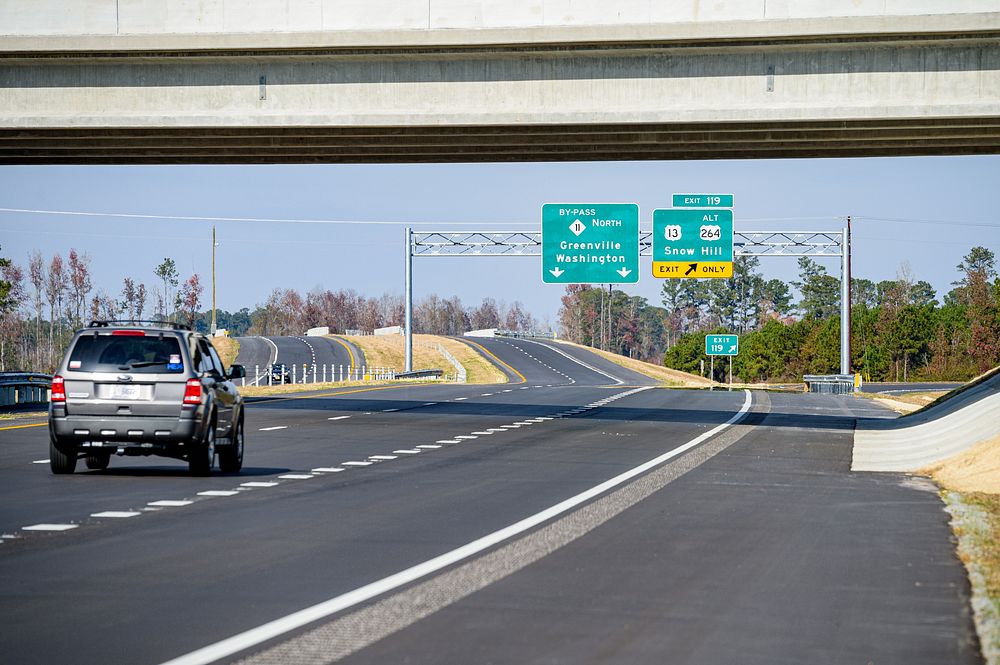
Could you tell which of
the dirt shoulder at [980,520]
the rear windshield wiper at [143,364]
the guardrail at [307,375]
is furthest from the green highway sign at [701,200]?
the rear windshield wiper at [143,364]

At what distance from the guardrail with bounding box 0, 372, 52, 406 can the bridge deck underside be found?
535 centimetres

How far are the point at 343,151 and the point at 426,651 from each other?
25192 mm

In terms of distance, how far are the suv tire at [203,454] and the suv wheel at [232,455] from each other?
0.55 metres

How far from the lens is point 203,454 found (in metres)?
17.4

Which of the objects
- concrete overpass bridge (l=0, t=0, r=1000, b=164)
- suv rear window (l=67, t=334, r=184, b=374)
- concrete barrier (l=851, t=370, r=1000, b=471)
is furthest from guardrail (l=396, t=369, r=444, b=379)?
suv rear window (l=67, t=334, r=184, b=374)

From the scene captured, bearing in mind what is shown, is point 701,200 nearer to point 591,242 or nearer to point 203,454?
point 591,242

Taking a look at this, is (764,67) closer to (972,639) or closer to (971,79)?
(971,79)

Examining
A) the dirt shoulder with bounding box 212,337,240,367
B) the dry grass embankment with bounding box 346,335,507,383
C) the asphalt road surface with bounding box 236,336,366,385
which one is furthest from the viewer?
the dirt shoulder with bounding box 212,337,240,367

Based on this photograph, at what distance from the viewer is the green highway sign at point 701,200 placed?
178 ft

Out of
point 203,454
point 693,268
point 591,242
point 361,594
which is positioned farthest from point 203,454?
point 693,268

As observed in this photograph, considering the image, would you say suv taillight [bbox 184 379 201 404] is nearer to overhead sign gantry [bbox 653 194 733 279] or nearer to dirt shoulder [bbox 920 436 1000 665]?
dirt shoulder [bbox 920 436 1000 665]

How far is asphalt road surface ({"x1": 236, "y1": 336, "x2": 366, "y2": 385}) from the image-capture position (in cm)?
11543

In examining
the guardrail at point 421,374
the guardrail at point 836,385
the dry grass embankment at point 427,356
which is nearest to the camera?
the guardrail at point 836,385

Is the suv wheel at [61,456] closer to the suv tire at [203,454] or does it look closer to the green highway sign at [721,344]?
the suv tire at [203,454]
